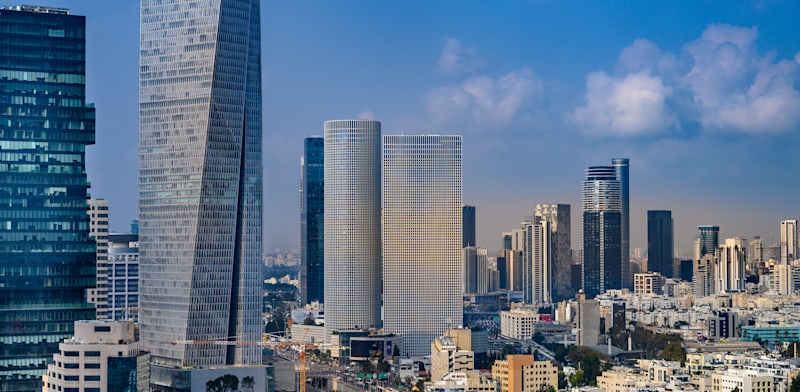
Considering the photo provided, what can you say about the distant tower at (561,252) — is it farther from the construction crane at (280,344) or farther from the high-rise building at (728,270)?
the construction crane at (280,344)

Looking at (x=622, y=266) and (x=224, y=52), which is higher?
(x=224, y=52)

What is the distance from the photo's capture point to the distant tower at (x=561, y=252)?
248 feet

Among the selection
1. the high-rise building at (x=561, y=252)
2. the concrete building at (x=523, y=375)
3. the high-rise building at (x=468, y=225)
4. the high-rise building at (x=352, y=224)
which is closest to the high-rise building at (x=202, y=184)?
the concrete building at (x=523, y=375)

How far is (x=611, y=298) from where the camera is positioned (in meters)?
68.9

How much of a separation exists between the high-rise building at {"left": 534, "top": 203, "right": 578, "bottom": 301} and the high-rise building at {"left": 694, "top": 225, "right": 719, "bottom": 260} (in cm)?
836

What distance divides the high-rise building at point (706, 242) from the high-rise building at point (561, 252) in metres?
8.36

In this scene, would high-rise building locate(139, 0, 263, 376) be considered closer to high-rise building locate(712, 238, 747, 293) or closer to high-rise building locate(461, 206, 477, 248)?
high-rise building locate(461, 206, 477, 248)

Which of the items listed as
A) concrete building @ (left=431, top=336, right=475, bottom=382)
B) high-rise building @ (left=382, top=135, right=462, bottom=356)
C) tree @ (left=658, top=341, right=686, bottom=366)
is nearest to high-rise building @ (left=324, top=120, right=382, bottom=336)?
high-rise building @ (left=382, top=135, right=462, bottom=356)

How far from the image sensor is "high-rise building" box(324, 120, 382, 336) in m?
50.2

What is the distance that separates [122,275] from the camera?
45.2 metres

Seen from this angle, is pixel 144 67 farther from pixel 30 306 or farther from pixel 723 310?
pixel 723 310

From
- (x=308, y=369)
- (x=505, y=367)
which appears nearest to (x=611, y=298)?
(x=308, y=369)

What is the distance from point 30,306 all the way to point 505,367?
13540mm

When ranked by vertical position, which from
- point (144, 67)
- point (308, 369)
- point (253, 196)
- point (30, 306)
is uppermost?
point (144, 67)
